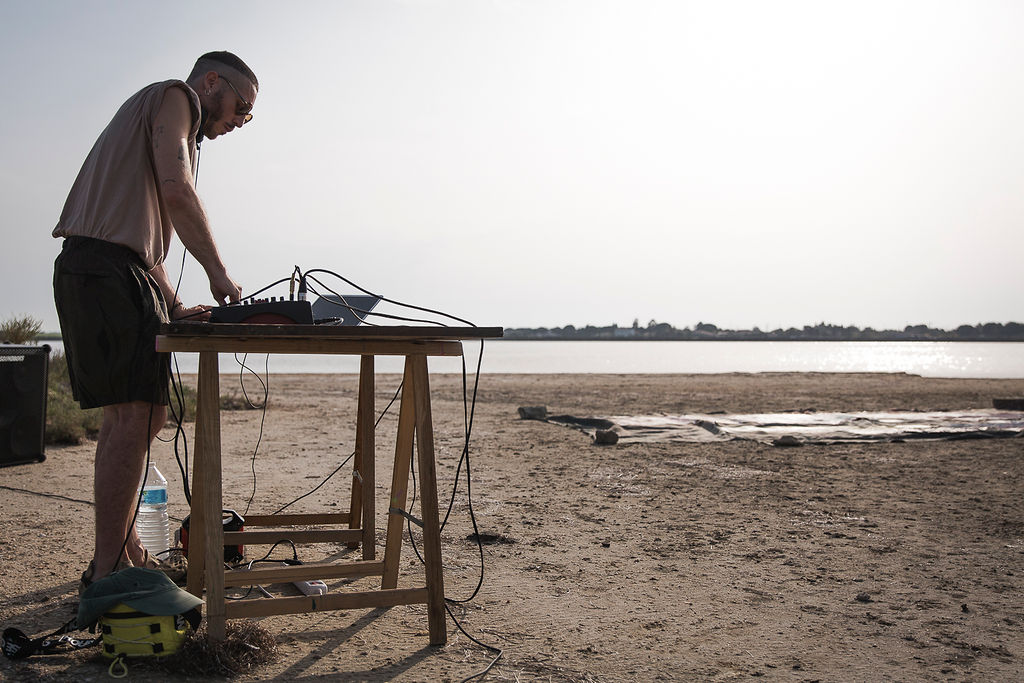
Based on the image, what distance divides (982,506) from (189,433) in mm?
7490

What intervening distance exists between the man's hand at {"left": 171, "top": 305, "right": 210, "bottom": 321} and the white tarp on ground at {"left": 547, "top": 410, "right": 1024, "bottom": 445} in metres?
5.74

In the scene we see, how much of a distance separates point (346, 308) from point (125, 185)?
923mm

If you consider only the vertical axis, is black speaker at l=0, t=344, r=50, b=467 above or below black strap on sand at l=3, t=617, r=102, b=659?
above

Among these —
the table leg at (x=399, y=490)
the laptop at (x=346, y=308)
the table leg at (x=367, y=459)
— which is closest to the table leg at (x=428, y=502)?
the table leg at (x=399, y=490)

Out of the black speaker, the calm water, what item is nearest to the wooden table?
the black speaker

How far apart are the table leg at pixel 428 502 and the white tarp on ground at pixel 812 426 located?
5654mm

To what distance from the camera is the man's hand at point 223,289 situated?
2.90m

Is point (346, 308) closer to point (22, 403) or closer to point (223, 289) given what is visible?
point (223, 289)

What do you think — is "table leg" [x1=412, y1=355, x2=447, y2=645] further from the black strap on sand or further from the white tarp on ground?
the white tarp on ground

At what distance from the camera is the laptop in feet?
10.6

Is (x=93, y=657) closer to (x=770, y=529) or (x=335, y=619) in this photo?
(x=335, y=619)

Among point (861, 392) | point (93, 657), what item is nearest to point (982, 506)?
point (93, 657)

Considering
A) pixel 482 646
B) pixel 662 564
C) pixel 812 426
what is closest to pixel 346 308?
pixel 482 646

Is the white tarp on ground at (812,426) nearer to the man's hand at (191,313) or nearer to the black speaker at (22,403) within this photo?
the black speaker at (22,403)
